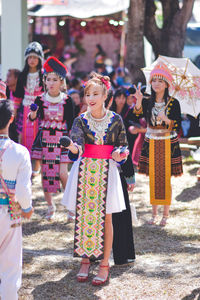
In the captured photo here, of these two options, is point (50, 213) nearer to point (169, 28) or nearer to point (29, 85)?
point (29, 85)

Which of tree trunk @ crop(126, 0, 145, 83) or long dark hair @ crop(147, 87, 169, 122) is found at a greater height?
tree trunk @ crop(126, 0, 145, 83)

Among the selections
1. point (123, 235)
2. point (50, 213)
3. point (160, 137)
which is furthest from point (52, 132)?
point (123, 235)

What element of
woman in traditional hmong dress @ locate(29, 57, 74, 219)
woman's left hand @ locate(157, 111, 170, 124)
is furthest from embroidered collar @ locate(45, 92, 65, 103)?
woman's left hand @ locate(157, 111, 170, 124)

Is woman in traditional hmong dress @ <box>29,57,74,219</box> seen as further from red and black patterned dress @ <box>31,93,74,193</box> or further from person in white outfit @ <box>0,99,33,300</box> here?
person in white outfit @ <box>0,99,33,300</box>

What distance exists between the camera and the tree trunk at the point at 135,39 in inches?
380

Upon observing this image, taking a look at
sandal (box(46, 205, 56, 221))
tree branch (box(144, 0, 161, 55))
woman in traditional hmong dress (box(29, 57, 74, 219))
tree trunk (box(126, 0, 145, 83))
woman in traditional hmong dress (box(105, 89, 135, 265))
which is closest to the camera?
Result: woman in traditional hmong dress (box(105, 89, 135, 265))

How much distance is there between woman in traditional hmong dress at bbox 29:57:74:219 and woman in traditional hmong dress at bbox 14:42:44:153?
1.34m

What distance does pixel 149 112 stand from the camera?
5828 millimetres

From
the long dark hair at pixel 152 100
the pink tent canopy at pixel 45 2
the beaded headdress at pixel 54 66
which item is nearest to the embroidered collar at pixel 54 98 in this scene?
the beaded headdress at pixel 54 66

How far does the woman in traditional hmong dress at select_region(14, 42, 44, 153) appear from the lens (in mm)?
7285

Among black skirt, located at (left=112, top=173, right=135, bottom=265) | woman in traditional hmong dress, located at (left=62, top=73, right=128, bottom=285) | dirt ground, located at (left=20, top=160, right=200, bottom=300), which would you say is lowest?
dirt ground, located at (left=20, top=160, right=200, bottom=300)

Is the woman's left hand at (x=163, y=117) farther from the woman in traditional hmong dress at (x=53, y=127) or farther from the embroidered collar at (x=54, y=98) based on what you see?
the embroidered collar at (x=54, y=98)

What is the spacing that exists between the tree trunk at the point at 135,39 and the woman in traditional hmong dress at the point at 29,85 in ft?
9.82

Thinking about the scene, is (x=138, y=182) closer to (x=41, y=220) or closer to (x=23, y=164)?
(x=41, y=220)
